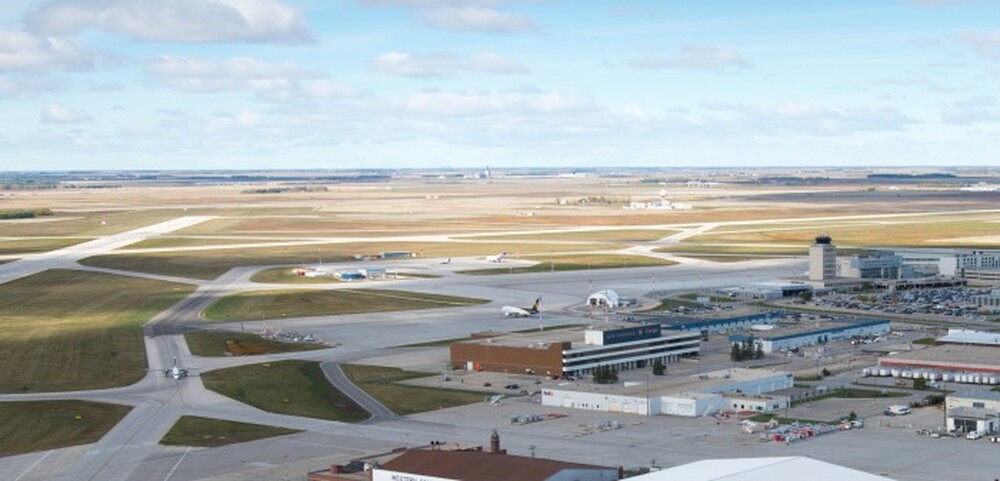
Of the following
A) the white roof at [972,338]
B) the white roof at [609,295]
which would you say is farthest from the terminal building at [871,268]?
the white roof at [972,338]

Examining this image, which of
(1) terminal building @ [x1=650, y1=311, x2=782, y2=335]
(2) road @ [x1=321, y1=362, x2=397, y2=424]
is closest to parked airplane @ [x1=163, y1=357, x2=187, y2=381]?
(2) road @ [x1=321, y1=362, x2=397, y2=424]

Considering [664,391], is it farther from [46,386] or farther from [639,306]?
[639,306]

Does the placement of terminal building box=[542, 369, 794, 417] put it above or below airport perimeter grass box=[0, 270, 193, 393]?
below

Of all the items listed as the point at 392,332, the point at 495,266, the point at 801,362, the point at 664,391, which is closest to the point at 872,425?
the point at 664,391

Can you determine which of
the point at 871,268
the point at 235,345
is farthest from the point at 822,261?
the point at 235,345

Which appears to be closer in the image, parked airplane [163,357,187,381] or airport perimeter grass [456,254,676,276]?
parked airplane [163,357,187,381]

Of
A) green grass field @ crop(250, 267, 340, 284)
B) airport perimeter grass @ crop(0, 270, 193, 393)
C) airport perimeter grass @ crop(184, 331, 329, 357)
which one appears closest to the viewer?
airport perimeter grass @ crop(0, 270, 193, 393)

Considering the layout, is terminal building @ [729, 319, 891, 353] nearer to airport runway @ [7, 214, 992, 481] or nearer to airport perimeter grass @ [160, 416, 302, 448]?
airport runway @ [7, 214, 992, 481]

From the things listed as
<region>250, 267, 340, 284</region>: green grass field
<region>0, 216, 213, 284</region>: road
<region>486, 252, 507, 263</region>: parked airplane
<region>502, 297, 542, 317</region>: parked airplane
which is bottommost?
<region>502, 297, 542, 317</region>: parked airplane
